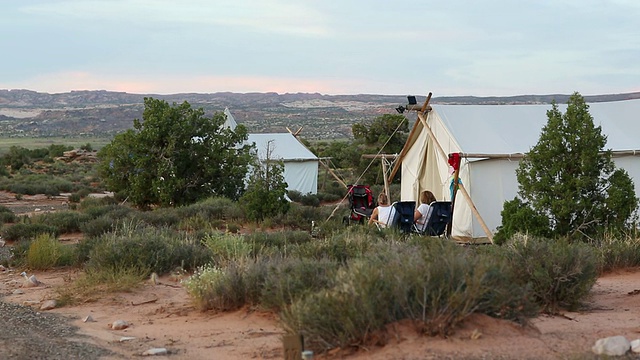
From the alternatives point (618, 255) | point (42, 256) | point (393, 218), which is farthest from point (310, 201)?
point (618, 255)

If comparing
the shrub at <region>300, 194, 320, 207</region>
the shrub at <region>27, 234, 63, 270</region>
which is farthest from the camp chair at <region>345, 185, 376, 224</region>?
the shrub at <region>300, 194, 320, 207</region>

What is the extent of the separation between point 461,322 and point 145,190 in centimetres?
1711

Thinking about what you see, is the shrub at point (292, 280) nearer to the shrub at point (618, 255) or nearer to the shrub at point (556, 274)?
the shrub at point (556, 274)

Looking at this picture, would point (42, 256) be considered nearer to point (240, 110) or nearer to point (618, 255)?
point (618, 255)

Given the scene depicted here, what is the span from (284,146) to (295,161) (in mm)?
791

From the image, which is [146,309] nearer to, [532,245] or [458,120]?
[532,245]

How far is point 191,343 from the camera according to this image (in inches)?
280

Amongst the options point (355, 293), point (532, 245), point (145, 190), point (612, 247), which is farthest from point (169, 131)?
point (355, 293)

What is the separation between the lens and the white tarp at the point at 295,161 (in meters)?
29.0

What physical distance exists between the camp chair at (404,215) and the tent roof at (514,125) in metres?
2.94

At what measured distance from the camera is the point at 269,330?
7363 mm

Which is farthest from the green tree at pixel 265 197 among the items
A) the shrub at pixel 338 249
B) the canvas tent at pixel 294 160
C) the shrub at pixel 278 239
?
the shrub at pixel 338 249

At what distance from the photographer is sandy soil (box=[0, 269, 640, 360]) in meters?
5.64

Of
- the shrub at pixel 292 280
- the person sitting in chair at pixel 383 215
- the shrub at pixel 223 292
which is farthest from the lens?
the person sitting in chair at pixel 383 215
